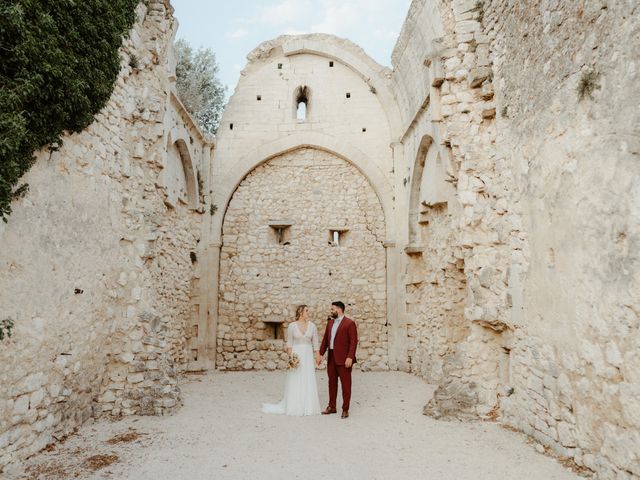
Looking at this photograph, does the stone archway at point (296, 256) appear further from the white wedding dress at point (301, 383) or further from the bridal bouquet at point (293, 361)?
the bridal bouquet at point (293, 361)

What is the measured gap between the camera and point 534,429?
16.2 feet

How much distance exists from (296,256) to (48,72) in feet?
24.5

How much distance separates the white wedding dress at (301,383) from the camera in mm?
6449

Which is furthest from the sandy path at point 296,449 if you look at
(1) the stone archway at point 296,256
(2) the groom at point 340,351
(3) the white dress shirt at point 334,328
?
(1) the stone archway at point 296,256

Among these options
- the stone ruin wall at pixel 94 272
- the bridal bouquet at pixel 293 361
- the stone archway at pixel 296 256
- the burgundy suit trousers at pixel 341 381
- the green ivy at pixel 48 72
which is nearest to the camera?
the green ivy at pixel 48 72

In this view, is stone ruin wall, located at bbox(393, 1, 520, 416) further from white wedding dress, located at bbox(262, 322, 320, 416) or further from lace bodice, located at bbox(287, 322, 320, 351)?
lace bodice, located at bbox(287, 322, 320, 351)

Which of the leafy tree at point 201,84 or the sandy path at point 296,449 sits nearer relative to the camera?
the sandy path at point 296,449

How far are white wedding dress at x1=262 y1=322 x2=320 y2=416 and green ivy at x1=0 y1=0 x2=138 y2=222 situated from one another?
3.81m

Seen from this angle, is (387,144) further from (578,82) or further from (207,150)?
(578,82)

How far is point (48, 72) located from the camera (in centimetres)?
436

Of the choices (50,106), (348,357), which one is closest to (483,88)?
(348,357)

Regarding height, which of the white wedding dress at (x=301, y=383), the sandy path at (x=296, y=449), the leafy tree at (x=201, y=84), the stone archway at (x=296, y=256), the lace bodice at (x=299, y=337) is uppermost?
the leafy tree at (x=201, y=84)

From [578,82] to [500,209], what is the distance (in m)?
2.03

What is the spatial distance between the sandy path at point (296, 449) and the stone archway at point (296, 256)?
404 cm
